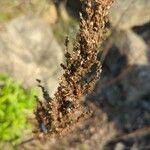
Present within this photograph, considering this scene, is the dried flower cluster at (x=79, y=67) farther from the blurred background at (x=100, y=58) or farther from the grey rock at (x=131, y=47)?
the grey rock at (x=131, y=47)

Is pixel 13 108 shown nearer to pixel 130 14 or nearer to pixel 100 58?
pixel 100 58

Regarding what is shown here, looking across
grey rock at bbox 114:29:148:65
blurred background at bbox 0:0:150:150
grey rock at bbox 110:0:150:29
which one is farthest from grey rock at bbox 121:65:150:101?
grey rock at bbox 110:0:150:29

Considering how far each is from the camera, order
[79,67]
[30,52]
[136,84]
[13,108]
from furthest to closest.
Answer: [136,84], [30,52], [13,108], [79,67]

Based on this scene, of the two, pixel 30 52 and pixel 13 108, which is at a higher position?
pixel 30 52

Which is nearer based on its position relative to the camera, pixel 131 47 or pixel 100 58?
pixel 100 58

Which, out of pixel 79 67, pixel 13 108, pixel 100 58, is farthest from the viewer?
pixel 100 58

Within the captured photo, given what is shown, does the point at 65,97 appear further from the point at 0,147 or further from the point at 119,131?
the point at 119,131

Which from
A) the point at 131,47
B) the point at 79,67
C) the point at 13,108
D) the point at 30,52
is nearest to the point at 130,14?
the point at 131,47

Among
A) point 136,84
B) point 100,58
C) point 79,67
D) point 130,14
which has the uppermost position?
point 130,14
